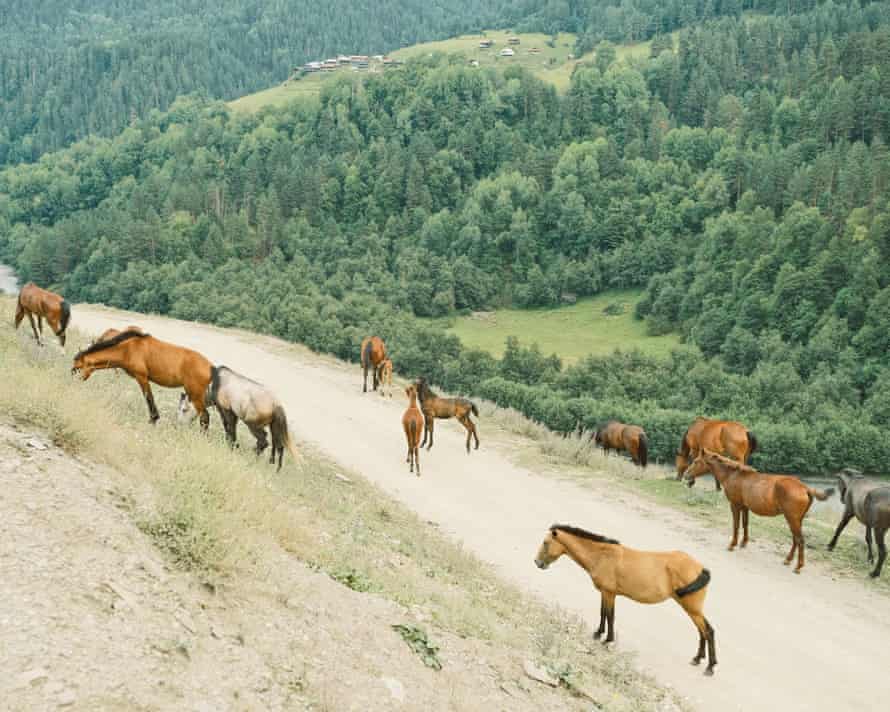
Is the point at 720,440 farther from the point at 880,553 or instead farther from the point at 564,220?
the point at 564,220

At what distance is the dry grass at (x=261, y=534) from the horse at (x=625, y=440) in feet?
41.0

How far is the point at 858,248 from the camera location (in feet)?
266

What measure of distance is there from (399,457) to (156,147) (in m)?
158

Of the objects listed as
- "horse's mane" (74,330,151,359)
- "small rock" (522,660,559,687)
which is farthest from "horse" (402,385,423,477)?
"small rock" (522,660,559,687)

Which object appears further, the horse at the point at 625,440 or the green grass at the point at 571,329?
the green grass at the point at 571,329

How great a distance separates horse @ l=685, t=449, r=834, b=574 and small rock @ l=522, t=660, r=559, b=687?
24.0 ft

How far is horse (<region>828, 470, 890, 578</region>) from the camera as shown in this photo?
1410 centimetres

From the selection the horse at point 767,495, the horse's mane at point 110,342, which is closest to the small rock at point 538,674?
the horse at point 767,495

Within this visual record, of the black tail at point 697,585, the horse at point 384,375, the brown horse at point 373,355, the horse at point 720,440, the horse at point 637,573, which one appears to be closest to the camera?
the black tail at point 697,585

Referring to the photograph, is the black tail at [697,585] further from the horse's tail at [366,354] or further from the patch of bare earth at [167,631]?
the horse's tail at [366,354]

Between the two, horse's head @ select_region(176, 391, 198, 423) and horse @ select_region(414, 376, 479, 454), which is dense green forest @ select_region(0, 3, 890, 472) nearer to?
horse @ select_region(414, 376, 479, 454)

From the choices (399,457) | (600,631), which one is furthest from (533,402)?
(600,631)

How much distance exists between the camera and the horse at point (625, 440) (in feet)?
79.9

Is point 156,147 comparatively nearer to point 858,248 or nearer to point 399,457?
→ point 858,248
